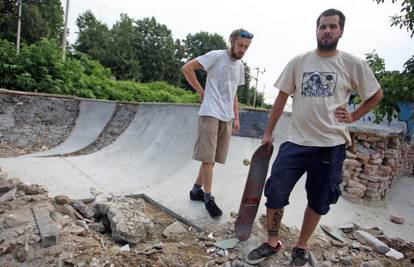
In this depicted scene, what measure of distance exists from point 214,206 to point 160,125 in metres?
3.14

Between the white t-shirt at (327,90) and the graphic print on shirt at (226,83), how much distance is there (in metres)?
0.87

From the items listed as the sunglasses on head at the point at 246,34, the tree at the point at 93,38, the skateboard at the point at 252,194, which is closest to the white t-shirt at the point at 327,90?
the skateboard at the point at 252,194

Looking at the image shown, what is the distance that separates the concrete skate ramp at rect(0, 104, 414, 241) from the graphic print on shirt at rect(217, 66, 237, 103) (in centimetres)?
108

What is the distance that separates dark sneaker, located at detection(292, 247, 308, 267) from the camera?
2166 millimetres

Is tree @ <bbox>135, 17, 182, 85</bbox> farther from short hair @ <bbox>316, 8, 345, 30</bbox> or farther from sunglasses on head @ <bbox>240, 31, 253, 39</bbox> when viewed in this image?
short hair @ <bbox>316, 8, 345, 30</bbox>

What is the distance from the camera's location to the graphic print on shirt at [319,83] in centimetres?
197

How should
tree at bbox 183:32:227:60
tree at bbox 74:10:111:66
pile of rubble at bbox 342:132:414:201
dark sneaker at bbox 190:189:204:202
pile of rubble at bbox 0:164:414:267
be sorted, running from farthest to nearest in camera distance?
tree at bbox 183:32:227:60, tree at bbox 74:10:111:66, pile of rubble at bbox 342:132:414:201, dark sneaker at bbox 190:189:204:202, pile of rubble at bbox 0:164:414:267

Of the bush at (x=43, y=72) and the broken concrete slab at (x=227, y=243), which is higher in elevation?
the bush at (x=43, y=72)

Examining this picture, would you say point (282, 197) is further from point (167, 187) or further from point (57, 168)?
point (57, 168)

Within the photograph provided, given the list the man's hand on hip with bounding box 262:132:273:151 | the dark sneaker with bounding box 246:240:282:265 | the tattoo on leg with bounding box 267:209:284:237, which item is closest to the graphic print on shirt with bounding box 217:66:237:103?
the man's hand on hip with bounding box 262:132:273:151

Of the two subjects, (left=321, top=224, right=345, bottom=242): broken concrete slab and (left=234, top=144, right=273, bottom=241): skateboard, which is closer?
(left=234, top=144, right=273, bottom=241): skateboard

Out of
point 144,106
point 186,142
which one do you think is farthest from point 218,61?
point 144,106

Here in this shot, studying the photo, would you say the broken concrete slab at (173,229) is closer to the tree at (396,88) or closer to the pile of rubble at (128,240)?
the pile of rubble at (128,240)

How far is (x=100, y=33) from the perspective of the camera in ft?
139
